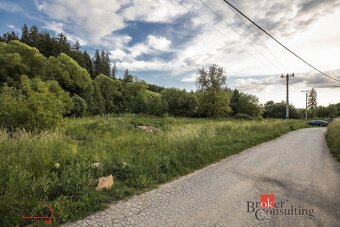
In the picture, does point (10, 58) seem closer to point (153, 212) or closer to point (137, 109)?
point (137, 109)

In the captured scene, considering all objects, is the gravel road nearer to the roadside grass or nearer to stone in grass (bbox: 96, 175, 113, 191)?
stone in grass (bbox: 96, 175, 113, 191)

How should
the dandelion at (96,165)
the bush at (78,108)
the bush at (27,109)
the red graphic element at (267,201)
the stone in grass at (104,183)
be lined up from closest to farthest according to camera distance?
the red graphic element at (267,201) → the stone in grass at (104,183) → the dandelion at (96,165) → the bush at (27,109) → the bush at (78,108)

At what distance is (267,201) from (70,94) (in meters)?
42.5

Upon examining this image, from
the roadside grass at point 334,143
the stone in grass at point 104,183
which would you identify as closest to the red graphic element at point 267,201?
the stone in grass at point 104,183

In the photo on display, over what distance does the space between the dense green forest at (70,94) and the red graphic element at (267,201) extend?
1011 centimetres

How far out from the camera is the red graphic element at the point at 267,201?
5.19m

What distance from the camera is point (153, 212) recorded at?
4762 mm

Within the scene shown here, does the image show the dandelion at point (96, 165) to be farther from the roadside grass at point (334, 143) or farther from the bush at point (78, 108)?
the bush at point (78, 108)

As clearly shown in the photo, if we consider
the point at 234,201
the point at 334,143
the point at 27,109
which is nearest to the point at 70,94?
the point at 27,109

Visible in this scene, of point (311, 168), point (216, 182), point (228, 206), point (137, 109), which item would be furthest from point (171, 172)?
point (137, 109)

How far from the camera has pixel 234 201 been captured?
17.6 ft

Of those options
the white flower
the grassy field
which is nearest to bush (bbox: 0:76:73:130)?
the grassy field

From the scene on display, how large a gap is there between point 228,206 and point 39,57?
41.6 m

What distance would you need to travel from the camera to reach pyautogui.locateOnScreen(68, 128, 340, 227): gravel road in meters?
4.46
